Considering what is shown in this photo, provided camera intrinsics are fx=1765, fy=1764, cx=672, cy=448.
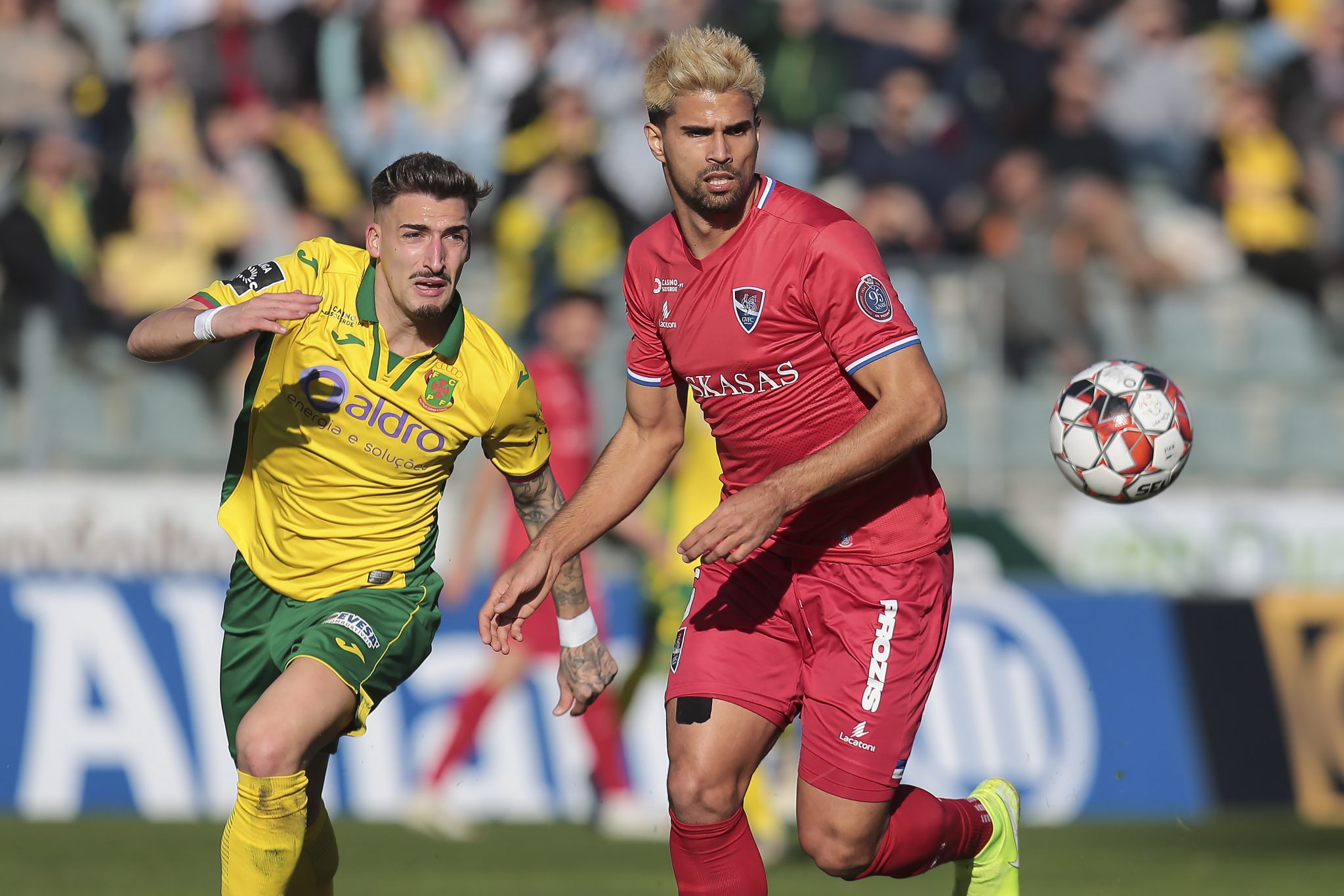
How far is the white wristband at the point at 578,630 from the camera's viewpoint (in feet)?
19.6

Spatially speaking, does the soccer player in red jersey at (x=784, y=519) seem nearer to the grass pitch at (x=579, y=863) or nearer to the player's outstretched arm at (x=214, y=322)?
the player's outstretched arm at (x=214, y=322)

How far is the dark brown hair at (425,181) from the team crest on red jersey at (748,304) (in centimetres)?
97

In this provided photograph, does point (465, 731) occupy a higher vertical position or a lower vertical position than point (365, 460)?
lower

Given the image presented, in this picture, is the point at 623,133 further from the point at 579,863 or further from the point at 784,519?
the point at 784,519

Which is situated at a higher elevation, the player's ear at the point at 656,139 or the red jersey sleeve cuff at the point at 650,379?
the player's ear at the point at 656,139

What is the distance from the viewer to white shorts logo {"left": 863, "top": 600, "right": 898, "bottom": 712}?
5.66 meters

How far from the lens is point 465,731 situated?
9.88 meters

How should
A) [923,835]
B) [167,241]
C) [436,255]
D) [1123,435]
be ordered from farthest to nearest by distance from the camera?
[167,241], [1123,435], [923,835], [436,255]

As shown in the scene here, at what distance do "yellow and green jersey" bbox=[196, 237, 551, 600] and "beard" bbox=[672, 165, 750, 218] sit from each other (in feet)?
3.21

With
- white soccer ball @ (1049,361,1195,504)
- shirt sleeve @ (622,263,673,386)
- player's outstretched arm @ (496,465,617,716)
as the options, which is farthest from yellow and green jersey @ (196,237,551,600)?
white soccer ball @ (1049,361,1195,504)

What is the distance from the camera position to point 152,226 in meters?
13.4

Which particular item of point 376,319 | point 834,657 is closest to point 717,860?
point 834,657

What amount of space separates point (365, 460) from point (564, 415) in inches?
158

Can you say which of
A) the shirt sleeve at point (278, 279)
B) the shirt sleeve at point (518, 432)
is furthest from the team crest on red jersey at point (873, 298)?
the shirt sleeve at point (278, 279)
